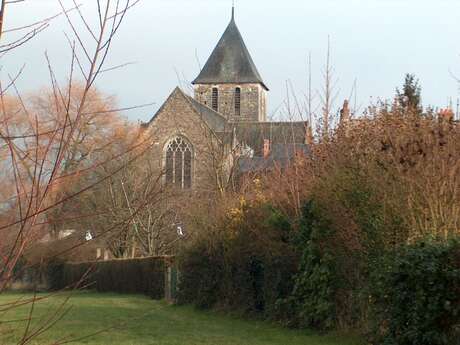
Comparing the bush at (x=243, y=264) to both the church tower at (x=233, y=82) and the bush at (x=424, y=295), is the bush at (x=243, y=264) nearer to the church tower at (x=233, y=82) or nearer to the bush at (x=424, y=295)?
the bush at (x=424, y=295)

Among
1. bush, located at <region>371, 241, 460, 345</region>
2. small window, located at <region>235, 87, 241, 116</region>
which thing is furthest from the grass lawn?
small window, located at <region>235, 87, 241, 116</region>

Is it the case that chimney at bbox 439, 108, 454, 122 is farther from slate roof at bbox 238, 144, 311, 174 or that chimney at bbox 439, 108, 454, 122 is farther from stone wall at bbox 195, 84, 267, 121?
stone wall at bbox 195, 84, 267, 121

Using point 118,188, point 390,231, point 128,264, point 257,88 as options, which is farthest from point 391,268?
point 257,88

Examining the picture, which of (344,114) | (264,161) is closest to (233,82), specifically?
(264,161)

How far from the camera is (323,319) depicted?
15.7 m

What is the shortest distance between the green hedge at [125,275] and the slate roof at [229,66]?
38406 mm

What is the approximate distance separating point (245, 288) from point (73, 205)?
683 inches

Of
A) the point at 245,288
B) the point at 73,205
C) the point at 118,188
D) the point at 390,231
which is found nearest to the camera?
the point at 73,205

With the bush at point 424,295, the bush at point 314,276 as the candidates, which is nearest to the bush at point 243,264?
the bush at point 314,276

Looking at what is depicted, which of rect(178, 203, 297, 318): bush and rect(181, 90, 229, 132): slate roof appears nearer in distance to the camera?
rect(178, 203, 297, 318): bush

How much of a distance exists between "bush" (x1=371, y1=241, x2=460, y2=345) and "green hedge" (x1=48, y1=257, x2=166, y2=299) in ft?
62.8

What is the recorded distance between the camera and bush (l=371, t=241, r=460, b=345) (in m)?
10.1

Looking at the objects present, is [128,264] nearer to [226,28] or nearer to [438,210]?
[438,210]

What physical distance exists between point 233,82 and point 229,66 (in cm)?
212
